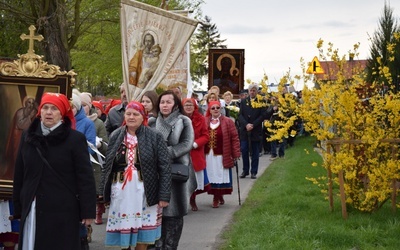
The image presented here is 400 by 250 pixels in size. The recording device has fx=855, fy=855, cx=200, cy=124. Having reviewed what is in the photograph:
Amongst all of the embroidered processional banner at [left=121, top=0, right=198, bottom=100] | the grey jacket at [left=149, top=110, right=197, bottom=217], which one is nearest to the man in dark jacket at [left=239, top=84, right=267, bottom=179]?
the embroidered processional banner at [left=121, top=0, right=198, bottom=100]

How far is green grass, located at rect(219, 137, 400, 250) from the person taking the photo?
895 cm

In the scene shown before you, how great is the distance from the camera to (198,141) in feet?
37.8

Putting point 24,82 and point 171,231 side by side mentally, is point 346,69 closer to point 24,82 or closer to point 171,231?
point 171,231

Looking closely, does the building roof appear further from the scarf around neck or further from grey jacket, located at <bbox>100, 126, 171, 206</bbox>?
grey jacket, located at <bbox>100, 126, 171, 206</bbox>

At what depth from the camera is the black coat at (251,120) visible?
1770 cm

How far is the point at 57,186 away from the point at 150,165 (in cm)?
130

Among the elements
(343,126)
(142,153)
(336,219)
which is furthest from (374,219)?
(142,153)

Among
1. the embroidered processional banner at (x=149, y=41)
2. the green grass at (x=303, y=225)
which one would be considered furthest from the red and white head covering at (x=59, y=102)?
the embroidered processional banner at (x=149, y=41)

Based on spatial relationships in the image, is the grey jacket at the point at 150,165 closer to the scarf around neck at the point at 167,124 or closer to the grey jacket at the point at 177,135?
the grey jacket at the point at 177,135

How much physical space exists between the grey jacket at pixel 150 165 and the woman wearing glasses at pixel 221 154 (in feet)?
18.3

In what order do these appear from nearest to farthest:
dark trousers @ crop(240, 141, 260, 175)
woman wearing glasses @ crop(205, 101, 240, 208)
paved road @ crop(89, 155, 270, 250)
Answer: paved road @ crop(89, 155, 270, 250) < woman wearing glasses @ crop(205, 101, 240, 208) < dark trousers @ crop(240, 141, 260, 175)

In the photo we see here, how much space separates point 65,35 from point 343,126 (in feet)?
50.1

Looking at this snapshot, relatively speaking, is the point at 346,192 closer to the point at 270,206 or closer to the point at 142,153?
the point at 270,206

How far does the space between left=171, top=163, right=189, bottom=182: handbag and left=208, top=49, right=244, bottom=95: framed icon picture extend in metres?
12.7
